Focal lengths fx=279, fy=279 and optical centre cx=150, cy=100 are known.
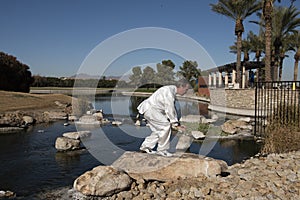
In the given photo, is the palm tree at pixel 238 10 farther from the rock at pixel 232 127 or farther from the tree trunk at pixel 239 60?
the rock at pixel 232 127

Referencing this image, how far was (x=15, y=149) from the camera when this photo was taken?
8.59 meters

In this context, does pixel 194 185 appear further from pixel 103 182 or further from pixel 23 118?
pixel 23 118

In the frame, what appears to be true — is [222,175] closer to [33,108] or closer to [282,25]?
[33,108]

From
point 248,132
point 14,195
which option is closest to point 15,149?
point 14,195

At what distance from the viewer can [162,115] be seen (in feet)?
19.9

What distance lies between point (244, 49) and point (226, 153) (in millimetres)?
31698

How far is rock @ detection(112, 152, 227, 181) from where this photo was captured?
510 cm

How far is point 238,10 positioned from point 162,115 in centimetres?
1994

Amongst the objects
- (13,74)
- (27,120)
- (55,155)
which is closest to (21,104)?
(27,120)

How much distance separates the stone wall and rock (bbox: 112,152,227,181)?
1397 cm

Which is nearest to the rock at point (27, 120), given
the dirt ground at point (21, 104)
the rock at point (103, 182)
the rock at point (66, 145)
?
the dirt ground at point (21, 104)

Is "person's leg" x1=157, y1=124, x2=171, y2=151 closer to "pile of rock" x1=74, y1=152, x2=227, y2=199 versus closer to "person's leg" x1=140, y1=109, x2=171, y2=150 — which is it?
"person's leg" x1=140, y1=109, x2=171, y2=150

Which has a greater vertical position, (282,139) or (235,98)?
(235,98)

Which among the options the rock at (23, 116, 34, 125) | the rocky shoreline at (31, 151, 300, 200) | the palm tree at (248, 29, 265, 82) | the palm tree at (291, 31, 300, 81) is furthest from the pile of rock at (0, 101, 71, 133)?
the palm tree at (291, 31, 300, 81)
